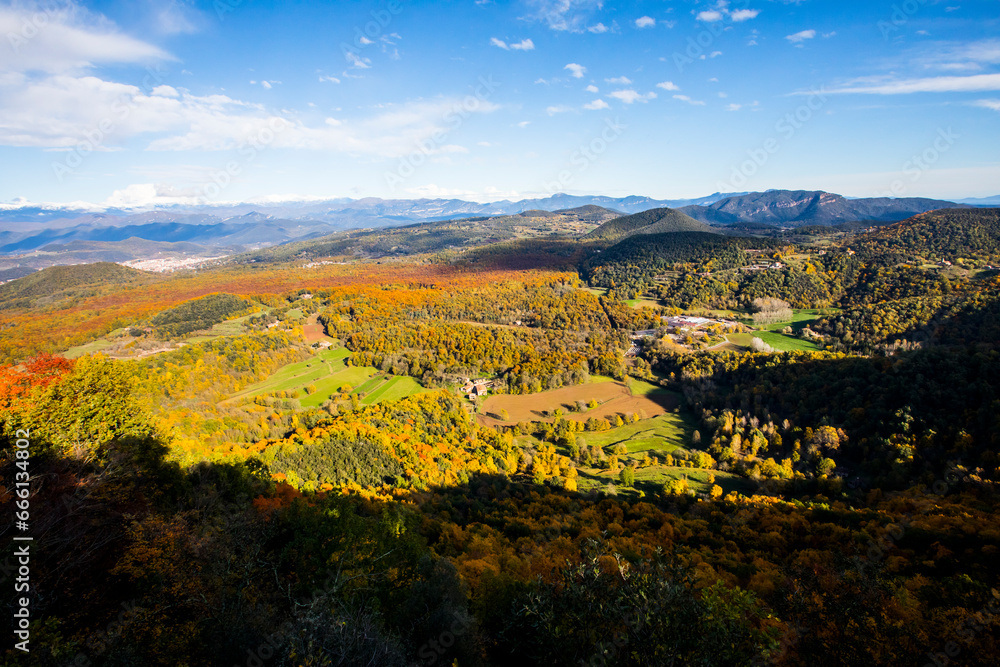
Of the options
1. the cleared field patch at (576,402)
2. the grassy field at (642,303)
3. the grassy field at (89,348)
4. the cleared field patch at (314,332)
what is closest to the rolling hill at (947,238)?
the grassy field at (642,303)

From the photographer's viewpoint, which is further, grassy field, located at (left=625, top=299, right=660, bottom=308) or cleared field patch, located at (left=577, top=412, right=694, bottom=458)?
grassy field, located at (left=625, top=299, right=660, bottom=308)

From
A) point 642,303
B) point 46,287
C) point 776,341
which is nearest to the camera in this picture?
point 776,341

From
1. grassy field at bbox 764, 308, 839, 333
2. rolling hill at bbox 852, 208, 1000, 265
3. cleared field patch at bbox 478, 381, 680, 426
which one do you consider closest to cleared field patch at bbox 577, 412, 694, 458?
cleared field patch at bbox 478, 381, 680, 426

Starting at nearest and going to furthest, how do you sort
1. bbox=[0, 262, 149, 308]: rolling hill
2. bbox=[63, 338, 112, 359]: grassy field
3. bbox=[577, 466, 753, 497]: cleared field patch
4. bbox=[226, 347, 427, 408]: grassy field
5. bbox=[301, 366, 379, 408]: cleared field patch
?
bbox=[577, 466, 753, 497]: cleared field patch < bbox=[301, 366, 379, 408]: cleared field patch < bbox=[226, 347, 427, 408]: grassy field < bbox=[63, 338, 112, 359]: grassy field < bbox=[0, 262, 149, 308]: rolling hill

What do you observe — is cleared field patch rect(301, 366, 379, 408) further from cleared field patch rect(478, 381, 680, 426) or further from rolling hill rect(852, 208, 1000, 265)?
rolling hill rect(852, 208, 1000, 265)

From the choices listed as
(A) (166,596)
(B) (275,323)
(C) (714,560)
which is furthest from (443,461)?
(B) (275,323)

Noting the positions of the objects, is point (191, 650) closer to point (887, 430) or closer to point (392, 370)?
point (887, 430)

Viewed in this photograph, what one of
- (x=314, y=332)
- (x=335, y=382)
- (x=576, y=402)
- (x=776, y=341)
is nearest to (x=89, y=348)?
(x=314, y=332)

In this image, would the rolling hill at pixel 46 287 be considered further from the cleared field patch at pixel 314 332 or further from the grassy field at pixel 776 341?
the grassy field at pixel 776 341

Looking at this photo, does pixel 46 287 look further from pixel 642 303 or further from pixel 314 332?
pixel 642 303
